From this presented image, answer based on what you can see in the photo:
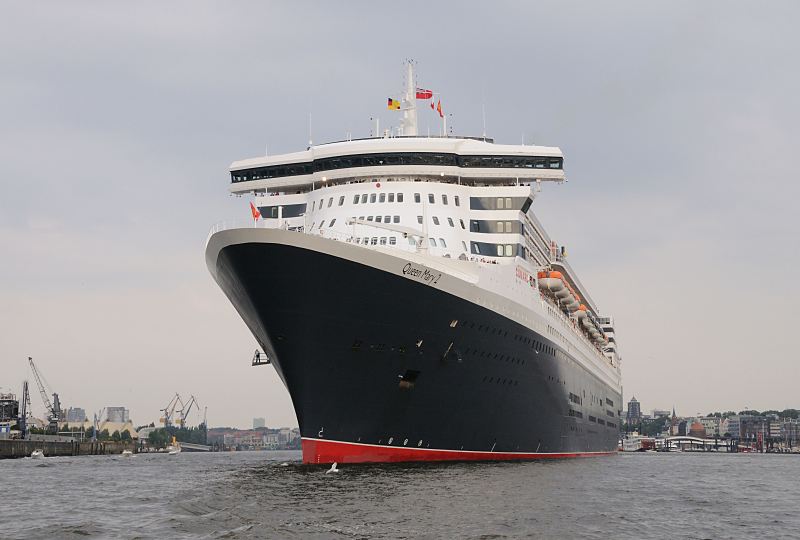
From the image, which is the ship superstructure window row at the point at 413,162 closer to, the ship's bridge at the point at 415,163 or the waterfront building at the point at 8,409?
the ship's bridge at the point at 415,163

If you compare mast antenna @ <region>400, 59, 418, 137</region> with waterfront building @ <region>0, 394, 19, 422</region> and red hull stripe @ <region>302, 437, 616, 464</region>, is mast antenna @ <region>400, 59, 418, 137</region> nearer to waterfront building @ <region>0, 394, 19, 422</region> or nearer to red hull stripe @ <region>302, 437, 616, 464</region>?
red hull stripe @ <region>302, 437, 616, 464</region>

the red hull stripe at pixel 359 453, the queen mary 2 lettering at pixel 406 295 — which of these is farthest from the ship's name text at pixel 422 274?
the red hull stripe at pixel 359 453

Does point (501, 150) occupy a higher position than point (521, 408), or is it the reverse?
point (501, 150)

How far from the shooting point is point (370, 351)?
3209cm

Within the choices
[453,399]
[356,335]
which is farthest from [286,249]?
[453,399]

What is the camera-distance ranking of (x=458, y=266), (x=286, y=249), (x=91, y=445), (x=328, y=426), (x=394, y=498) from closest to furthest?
(x=394, y=498)
(x=286, y=249)
(x=328, y=426)
(x=458, y=266)
(x=91, y=445)

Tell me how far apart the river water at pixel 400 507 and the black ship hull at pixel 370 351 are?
4.46 ft

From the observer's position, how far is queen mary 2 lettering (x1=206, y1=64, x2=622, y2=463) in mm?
31547

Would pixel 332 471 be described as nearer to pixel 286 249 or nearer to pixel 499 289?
pixel 286 249

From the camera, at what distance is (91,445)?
4555 inches

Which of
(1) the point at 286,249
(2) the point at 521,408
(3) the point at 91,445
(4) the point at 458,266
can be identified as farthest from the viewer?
(3) the point at 91,445

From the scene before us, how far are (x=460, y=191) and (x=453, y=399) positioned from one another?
10.8 m

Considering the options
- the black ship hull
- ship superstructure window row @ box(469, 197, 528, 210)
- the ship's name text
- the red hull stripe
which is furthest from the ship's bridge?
the red hull stripe

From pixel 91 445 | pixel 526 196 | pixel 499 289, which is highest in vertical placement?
pixel 526 196
